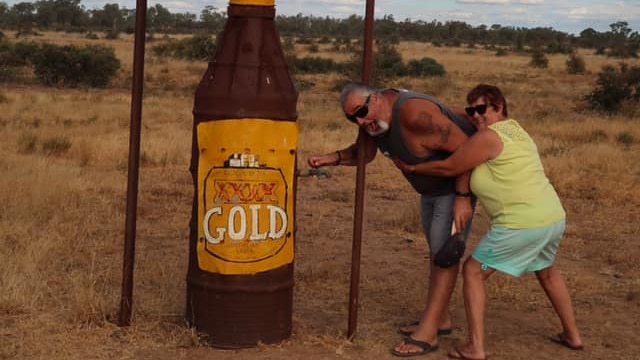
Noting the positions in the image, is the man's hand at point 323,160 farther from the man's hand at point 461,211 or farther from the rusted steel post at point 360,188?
the man's hand at point 461,211

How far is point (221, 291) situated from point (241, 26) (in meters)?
1.39

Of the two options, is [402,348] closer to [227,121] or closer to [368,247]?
[227,121]

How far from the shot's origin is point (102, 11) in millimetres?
89375

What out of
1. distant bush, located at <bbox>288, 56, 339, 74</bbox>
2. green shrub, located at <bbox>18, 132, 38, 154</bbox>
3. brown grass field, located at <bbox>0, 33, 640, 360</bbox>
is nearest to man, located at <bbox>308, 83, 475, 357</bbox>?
brown grass field, located at <bbox>0, 33, 640, 360</bbox>

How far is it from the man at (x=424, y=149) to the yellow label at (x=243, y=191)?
0.93ft

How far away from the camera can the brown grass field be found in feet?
16.9

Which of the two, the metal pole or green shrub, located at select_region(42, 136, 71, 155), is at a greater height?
the metal pole

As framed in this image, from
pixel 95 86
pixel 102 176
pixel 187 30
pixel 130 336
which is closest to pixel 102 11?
pixel 187 30

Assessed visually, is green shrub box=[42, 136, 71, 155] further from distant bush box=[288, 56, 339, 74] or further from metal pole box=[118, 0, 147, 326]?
distant bush box=[288, 56, 339, 74]

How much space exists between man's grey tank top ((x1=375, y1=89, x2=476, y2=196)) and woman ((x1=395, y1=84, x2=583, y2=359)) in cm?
6

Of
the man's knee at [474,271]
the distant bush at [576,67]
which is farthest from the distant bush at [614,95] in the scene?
the man's knee at [474,271]

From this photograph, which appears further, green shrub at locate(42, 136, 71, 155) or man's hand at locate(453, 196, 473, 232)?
green shrub at locate(42, 136, 71, 155)

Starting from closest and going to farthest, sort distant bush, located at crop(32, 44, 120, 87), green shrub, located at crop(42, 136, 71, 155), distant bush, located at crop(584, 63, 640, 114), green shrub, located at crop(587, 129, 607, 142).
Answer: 1. green shrub, located at crop(42, 136, 71, 155)
2. green shrub, located at crop(587, 129, 607, 142)
3. distant bush, located at crop(584, 63, 640, 114)
4. distant bush, located at crop(32, 44, 120, 87)

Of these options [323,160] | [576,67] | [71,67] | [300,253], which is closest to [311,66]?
[576,67]
